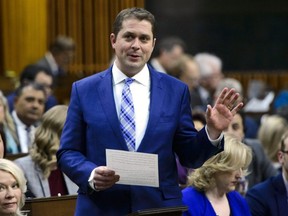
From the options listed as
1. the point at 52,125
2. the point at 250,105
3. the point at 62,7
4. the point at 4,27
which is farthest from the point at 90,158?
the point at 250,105

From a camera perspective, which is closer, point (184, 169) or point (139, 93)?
point (139, 93)

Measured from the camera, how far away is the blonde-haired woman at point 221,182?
20.1 ft

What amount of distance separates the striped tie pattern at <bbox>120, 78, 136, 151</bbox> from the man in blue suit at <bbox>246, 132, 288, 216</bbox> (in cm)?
190

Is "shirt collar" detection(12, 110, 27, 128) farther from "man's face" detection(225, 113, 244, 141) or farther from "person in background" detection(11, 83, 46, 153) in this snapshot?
"man's face" detection(225, 113, 244, 141)

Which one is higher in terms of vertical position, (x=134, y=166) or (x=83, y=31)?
(x=83, y=31)

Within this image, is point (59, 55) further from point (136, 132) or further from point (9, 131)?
point (136, 132)

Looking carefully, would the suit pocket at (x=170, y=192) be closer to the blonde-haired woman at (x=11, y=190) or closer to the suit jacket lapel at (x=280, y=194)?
the blonde-haired woman at (x=11, y=190)

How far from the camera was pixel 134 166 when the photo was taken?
4.94m

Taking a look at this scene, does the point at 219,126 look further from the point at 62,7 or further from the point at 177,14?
the point at 177,14

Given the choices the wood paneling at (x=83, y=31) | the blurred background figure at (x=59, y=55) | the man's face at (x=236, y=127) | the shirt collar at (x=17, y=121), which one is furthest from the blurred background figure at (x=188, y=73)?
the man's face at (x=236, y=127)

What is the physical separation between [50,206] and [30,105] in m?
2.92

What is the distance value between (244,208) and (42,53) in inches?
231

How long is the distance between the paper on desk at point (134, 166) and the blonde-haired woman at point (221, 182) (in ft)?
3.69

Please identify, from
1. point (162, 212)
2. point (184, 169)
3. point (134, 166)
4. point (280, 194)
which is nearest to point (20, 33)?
point (184, 169)
